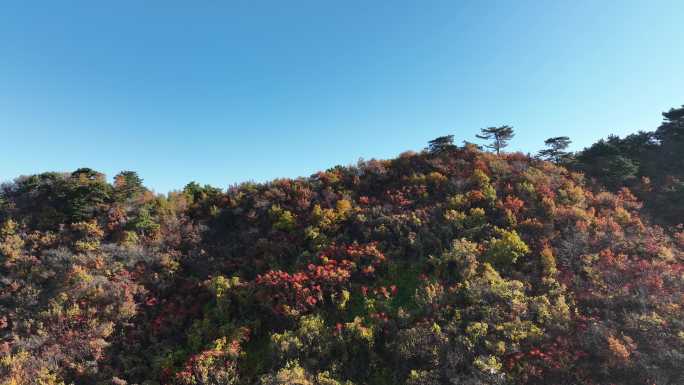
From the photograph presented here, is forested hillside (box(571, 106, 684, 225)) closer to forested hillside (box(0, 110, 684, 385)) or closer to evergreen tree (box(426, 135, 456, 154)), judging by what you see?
forested hillside (box(0, 110, 684, 385))

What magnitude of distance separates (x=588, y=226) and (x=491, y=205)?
403 centimetres

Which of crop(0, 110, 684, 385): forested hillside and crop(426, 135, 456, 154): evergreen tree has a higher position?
crop(426, 135, 456, 154): evergreen tree

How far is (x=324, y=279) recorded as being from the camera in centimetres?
1152

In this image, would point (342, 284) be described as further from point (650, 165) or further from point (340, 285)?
point (650, 165)

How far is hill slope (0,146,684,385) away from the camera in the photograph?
8.79 m

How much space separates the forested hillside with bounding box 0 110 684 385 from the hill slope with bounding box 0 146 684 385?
0.06 meters

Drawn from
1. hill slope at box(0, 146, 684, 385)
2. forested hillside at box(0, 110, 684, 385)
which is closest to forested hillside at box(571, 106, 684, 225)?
forested hillside at box(0, 110, 684, 385)

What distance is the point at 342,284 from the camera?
11539mm

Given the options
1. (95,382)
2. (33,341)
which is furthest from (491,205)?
(33,341)

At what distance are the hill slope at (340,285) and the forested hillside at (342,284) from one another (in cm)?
6

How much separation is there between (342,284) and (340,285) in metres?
0.09

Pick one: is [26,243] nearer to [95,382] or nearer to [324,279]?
[95,382]

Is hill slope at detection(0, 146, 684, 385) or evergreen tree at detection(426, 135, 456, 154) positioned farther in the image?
evergreen tree at detection(426, 135, 456, 154)

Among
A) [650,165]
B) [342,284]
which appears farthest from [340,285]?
[650,165]
